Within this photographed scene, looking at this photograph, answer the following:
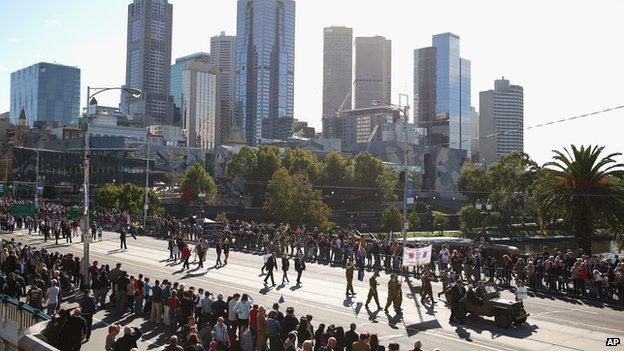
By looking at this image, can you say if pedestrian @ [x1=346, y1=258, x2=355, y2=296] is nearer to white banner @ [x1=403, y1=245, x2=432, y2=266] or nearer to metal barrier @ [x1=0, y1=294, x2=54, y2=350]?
white banner @ [x1=403, y1=245, x2=432, y2=266]

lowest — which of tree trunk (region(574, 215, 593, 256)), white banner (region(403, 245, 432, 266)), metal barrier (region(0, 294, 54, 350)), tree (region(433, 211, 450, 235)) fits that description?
tree (region(433, 211, 450, 235))

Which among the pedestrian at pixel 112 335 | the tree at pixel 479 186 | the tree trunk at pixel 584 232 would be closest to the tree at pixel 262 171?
the tree at pixel 479 186

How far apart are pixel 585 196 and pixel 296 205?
4603cm

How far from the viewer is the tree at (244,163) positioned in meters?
111

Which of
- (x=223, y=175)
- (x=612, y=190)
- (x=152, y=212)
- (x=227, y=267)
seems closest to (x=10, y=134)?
(x=223, y=175)

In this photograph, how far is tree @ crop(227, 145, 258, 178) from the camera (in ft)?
364

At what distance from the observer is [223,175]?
15112 centimetres

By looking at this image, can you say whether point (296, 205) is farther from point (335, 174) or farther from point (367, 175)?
point (367, 175)

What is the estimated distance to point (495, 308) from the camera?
75.1ft

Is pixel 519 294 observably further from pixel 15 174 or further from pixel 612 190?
pixel 15 174

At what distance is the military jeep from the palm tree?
1694cm

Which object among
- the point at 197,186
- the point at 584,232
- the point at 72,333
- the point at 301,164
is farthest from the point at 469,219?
the point at 72,333

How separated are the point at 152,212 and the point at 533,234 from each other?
68.6 metres

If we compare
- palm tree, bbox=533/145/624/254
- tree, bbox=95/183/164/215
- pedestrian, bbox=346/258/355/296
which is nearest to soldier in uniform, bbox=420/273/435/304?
pedestrian, bbox=346/258/355/296
